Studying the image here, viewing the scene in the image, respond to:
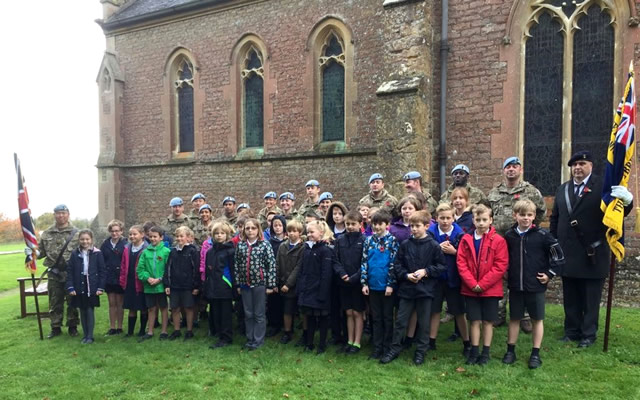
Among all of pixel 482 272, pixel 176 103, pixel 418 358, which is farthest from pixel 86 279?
pixel 176 103

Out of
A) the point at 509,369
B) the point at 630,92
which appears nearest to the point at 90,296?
the point at 509,369

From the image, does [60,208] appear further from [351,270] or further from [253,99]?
[253,99]

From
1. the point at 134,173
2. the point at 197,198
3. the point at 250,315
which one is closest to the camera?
the point at 250,315

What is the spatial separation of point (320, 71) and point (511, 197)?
7551mm

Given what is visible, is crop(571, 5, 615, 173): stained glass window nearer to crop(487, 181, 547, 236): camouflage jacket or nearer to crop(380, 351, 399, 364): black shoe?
crop(487, 181, 547, 236): camouflage jacket

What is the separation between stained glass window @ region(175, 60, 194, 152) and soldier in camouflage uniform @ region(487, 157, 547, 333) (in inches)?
431

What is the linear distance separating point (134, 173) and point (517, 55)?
1216cm

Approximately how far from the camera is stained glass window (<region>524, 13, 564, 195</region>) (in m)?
8.41

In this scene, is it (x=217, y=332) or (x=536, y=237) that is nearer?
(x=536, y=237)

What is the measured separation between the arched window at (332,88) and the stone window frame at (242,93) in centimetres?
155

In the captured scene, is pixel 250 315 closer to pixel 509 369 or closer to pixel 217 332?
pixel 217 332

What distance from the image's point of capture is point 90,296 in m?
6.75

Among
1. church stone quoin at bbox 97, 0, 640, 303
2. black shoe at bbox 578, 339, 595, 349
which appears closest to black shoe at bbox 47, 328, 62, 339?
church stone quoin at bbox 97, 0, 640, 303

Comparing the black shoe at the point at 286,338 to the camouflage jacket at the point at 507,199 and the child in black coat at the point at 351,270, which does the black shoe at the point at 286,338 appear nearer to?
the child in black coat at the point at 351,270
